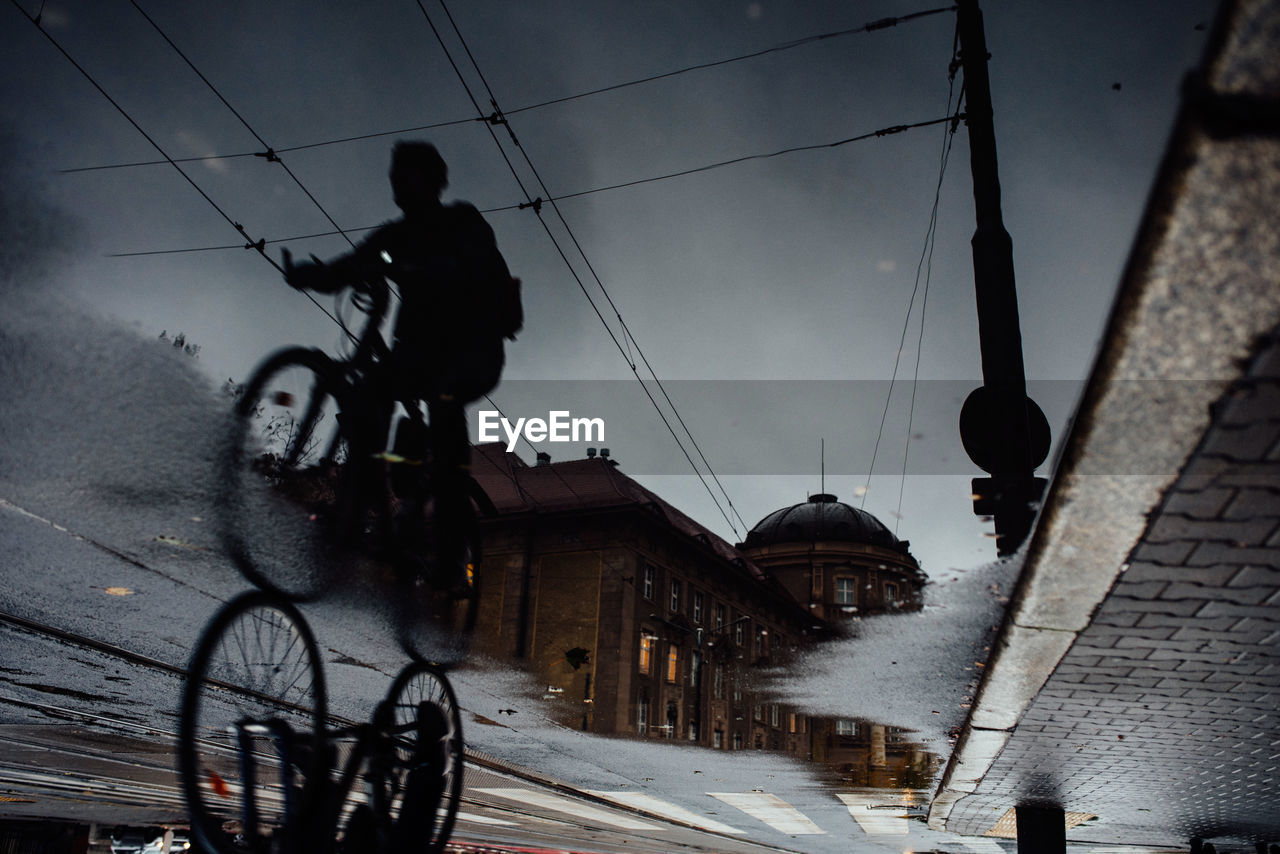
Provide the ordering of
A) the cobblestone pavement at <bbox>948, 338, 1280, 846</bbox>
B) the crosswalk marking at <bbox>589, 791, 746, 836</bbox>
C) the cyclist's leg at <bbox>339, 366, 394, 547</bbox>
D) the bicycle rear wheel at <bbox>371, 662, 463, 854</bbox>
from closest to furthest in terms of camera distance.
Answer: the cobblestone pavement at <bbox>948, 338, 1280, 846</bbox> < the bicycle rear wheel at <bbox>371, 662, 463, 854</bbox> < the cyclist's leg at <bbox>339, 366, 394, 547</bbox> < the crosswalk marking at <bbox>589, 791, 746, 836</bbox>

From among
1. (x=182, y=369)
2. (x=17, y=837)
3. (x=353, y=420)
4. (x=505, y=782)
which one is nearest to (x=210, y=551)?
(x=182, y=369)

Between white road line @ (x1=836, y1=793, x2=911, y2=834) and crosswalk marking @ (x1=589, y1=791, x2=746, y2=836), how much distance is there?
93.7 inches

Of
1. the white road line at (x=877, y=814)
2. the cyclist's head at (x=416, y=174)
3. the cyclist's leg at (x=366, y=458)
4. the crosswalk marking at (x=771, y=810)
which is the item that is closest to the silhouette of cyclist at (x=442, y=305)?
the cyclist's head at (x=416, y=174)

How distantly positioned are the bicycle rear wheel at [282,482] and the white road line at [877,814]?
29.7 feet

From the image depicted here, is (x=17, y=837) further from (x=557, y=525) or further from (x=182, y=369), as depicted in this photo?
(x=557, y=525)

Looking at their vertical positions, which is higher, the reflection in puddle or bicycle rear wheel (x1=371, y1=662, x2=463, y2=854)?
the reflection in puddle

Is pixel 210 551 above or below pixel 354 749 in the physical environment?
above

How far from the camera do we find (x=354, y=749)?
119 inches

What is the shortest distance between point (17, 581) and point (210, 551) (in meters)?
0.95

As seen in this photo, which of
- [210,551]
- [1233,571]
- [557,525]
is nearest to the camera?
[1233,571]

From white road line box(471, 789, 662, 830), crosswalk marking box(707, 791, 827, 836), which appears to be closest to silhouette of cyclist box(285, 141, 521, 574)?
white road line box(471, 789, 662, 830)

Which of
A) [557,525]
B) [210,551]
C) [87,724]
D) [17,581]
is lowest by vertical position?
[87,724]

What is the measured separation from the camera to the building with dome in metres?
57.6

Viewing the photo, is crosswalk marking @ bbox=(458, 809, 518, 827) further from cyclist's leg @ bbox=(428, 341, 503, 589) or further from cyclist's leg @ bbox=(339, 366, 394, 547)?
cyclist's leg @ bbox=(339, 366, 394, 547)
